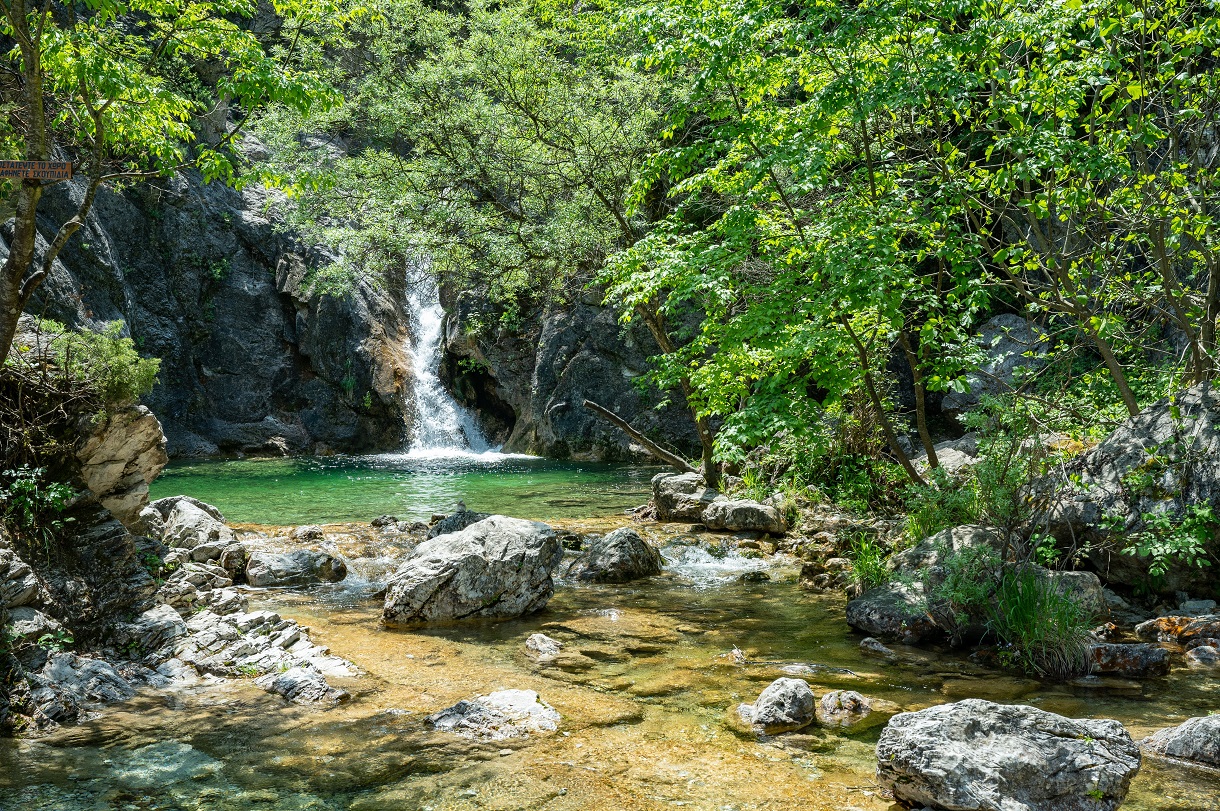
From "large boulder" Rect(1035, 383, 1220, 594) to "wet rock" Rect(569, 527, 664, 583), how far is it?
4.77 metres

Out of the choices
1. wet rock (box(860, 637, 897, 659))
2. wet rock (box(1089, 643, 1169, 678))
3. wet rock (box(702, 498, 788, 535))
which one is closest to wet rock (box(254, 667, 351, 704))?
wet rock (box(860, 637, 897, 659))

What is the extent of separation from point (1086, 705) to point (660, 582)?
5210 millimetres

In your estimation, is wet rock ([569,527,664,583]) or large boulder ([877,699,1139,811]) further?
wet rock ([569,527,664,583])

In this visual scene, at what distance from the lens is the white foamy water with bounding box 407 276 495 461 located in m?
30.5

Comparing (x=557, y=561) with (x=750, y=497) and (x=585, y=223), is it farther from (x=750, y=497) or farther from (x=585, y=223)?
(x=585, y=223)

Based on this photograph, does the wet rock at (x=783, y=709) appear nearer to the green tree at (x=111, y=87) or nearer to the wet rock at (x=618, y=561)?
the wet rock at (x=618, y=561)

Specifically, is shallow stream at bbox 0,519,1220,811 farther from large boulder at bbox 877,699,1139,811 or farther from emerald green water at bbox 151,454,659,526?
emerald green water at bbox 151,454,659,526

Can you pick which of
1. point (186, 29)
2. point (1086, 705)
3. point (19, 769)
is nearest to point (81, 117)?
point (186, 29)

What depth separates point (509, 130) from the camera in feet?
50.8

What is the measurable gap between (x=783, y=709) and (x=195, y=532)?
8328 mm

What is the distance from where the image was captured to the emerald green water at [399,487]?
15375 millimetres

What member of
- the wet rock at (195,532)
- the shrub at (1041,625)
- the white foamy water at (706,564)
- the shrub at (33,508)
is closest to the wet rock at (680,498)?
the white foamy water at (706,564)

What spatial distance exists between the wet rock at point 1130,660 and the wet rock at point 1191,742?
4.62ft

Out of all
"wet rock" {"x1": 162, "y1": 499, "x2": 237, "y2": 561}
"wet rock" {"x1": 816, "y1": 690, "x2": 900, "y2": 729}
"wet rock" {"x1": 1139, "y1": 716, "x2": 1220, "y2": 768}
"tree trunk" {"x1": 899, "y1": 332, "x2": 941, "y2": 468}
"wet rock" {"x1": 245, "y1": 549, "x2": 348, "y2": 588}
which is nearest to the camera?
"wet rock" {"x1": 1139, "y1": 716, "x2": 1220, "y2": 768}
